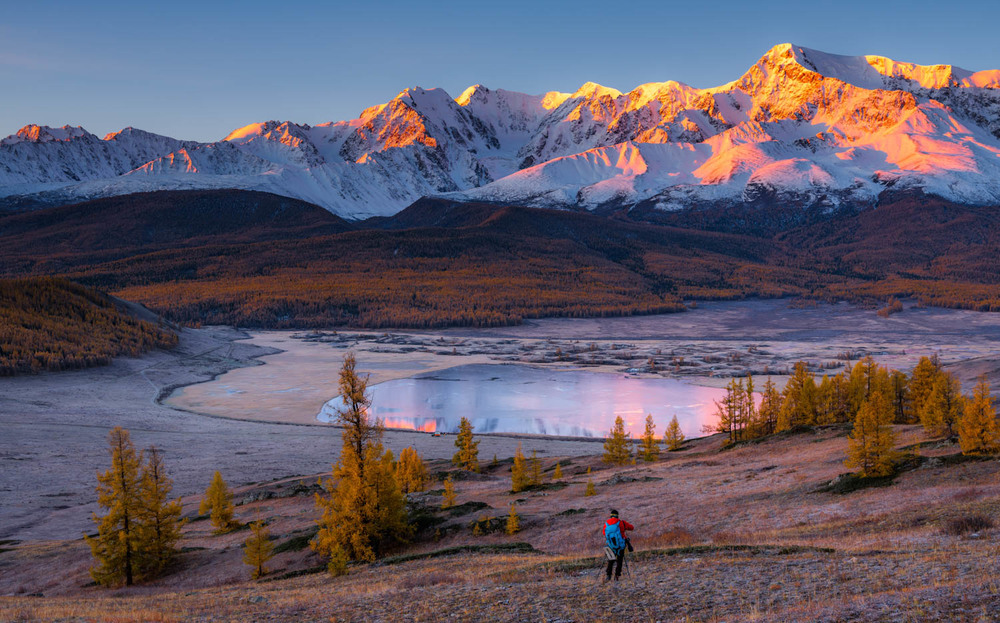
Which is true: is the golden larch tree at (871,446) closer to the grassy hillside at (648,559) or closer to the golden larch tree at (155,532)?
the grassy hillside at (648,559)

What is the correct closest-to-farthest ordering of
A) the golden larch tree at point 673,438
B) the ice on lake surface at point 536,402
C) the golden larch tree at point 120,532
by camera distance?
the golden larch tree at point 120,532 < the golden larch tree at point 673,438 < the ice on lake surface at point 536,402

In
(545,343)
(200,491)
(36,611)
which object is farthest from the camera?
(545,343)

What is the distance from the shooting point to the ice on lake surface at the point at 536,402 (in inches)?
3324

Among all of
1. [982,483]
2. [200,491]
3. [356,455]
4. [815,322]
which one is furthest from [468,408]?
[815,322]

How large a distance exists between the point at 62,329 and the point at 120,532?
9644 centimetres

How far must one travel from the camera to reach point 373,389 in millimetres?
107250

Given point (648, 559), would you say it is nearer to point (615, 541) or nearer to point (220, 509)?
point (615, 541)

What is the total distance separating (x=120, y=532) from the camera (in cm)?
3378

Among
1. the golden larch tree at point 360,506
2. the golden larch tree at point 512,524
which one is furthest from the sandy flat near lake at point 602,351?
the golden larch tree at point 512,524

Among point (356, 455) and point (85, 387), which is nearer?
point (356, 455)

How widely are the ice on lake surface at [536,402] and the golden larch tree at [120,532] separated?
157ft

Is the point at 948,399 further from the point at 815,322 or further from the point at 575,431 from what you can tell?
the point at 815,322

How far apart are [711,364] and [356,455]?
101 metres

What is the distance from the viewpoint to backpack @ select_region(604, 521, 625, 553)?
20000 mm
